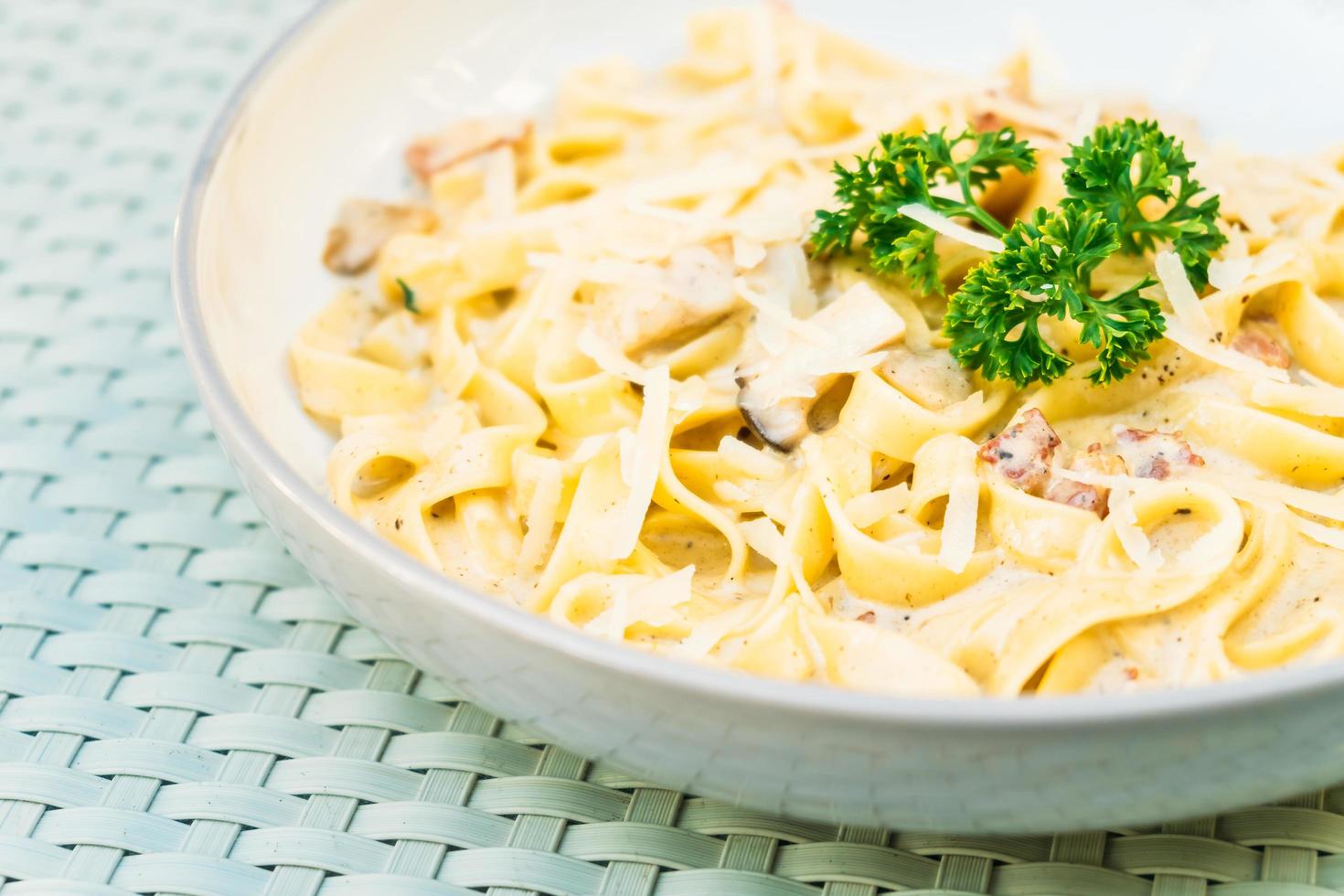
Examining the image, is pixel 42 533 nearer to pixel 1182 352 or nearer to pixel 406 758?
pixel 406 758

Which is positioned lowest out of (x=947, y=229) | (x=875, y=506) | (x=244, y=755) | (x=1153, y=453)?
(x=244, y=755)

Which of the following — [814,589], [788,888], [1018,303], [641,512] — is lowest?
[788,888]

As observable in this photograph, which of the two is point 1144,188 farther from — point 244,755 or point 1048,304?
point 244,755

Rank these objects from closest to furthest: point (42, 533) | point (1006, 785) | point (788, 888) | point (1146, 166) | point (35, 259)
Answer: point (1006, 785) < point (788, 888) < point (1146, 166) < point (42, 533) < point (35, 259)

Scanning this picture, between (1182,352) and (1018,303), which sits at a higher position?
(1018,303)

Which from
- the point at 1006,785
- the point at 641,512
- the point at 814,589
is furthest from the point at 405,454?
the point at 1006,785

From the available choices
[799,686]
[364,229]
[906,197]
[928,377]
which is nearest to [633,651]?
[799,686]

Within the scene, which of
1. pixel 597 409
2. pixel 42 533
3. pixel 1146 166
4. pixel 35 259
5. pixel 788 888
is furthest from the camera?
pixel 35 259
